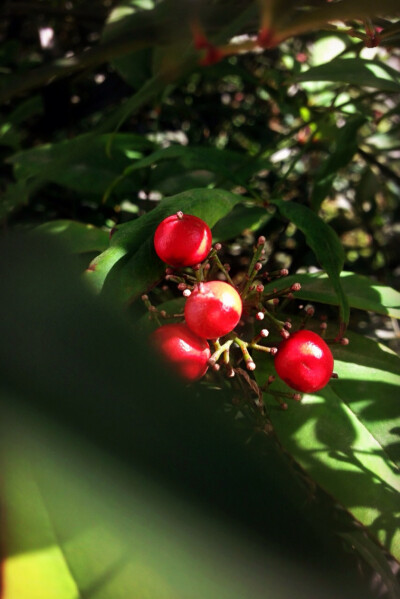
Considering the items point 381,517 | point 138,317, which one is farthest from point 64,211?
point 381,517

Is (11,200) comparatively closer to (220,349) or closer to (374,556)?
(220,349)

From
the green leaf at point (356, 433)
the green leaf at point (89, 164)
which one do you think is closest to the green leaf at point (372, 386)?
the green leaf at point (356, 433)

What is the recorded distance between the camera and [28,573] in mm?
407

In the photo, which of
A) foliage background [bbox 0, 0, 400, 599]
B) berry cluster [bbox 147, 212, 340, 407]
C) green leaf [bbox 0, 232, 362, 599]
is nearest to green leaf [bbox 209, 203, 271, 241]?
foliage background [bbox 0, 0, 400, 599]

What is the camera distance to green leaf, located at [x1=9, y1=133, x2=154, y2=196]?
0.74 meters

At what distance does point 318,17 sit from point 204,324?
24 cm

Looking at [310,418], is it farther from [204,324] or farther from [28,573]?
[28,573]

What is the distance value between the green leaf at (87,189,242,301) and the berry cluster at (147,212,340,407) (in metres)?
0.02

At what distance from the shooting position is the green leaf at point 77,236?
23.9 inches

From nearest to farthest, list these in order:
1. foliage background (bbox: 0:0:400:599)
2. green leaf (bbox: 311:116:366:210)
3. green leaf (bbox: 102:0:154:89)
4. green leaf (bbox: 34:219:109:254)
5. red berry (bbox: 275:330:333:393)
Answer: foliage background (bbox: 0:0:400:599) → red berry (bbox: 275:330:333:393) → green leaf (bbox: 34:219:109:254) → green leaf (bbox: 311:116:366:210) → green leaf (bbox: 102:0:154:89)

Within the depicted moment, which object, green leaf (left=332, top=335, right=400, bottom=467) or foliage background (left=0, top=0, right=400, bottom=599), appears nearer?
A: foliage background (left=0, top=0, right=400, bottom=599)

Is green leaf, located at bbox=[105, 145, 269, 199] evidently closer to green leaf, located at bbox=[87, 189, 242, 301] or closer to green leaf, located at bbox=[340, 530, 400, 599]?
green leaf, located at bbox=[87, 189, 242, 301]

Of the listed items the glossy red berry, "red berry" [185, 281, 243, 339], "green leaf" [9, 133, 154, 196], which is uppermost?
"green leaf" [9, 133, 154, 196]

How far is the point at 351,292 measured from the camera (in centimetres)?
60
